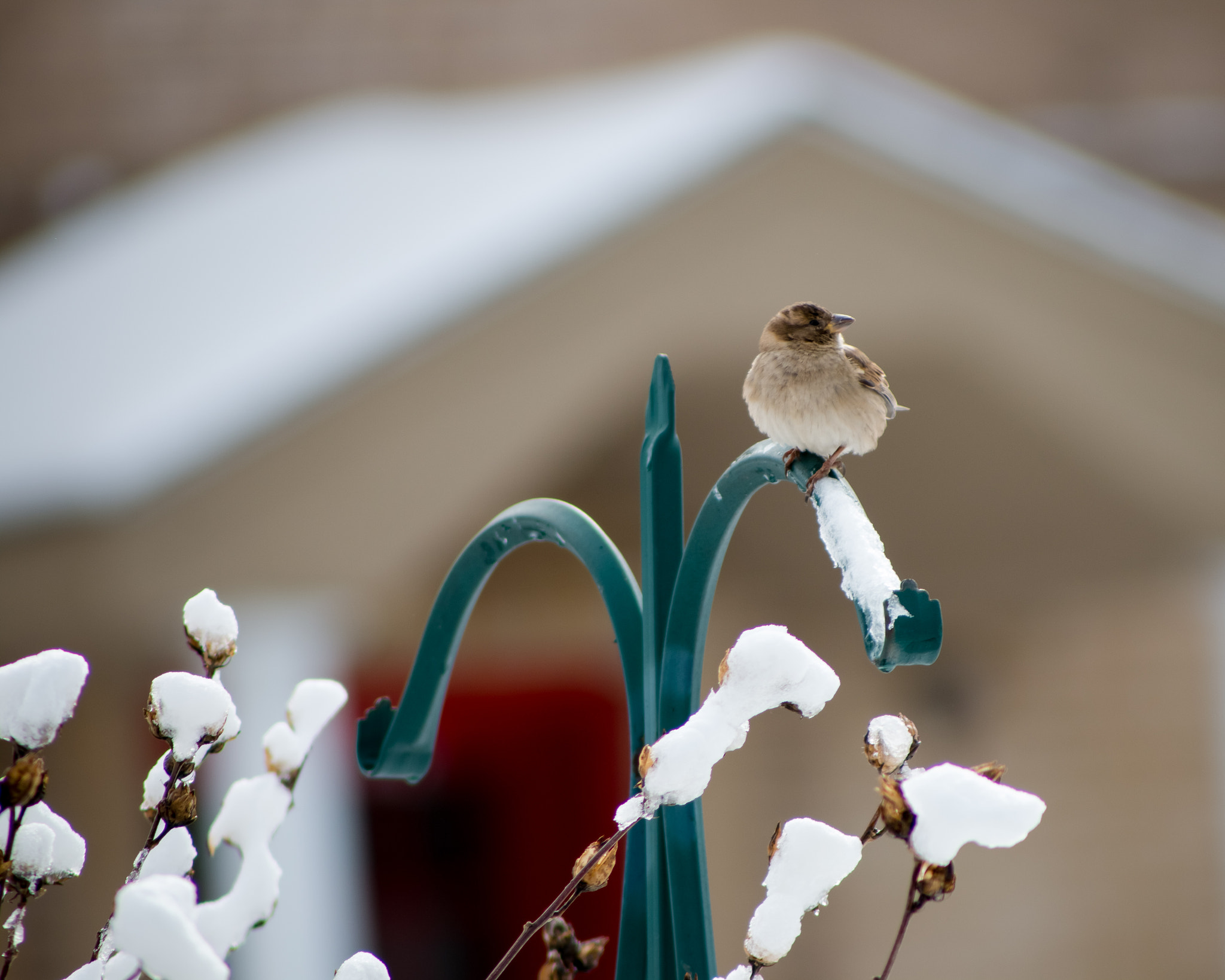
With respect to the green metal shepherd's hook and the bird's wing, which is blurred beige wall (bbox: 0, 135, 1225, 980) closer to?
the bird's wing

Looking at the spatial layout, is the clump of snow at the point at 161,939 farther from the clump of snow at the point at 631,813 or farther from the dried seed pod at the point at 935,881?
the dried seed pod at the point at 935,881

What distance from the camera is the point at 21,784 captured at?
2.15 feet

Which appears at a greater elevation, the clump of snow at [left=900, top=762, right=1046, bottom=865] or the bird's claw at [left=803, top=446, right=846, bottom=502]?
the bird's claw at [left=803, top=446, right=846, bottom=502]

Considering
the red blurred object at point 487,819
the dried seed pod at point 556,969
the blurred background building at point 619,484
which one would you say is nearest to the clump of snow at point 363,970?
the dried seed pod at point 556,969

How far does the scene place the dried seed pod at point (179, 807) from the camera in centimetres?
73

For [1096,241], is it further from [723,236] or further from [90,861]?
[90,861]

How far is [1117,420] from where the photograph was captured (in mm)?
2682

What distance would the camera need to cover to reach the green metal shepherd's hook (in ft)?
2.57

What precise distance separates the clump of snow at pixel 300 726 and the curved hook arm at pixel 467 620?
0.21m

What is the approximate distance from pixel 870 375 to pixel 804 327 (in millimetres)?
77

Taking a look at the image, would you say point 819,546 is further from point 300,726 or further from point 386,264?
point 300,726

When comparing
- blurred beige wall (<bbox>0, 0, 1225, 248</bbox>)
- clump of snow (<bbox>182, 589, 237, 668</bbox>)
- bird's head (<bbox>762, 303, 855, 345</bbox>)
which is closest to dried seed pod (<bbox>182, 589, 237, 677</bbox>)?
clump of snow (<bbox>182, 589, 237, 668</bbox>)

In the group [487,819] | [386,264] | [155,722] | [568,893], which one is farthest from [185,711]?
[487,819]

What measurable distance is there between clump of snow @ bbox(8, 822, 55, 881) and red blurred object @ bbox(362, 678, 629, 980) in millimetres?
2896
